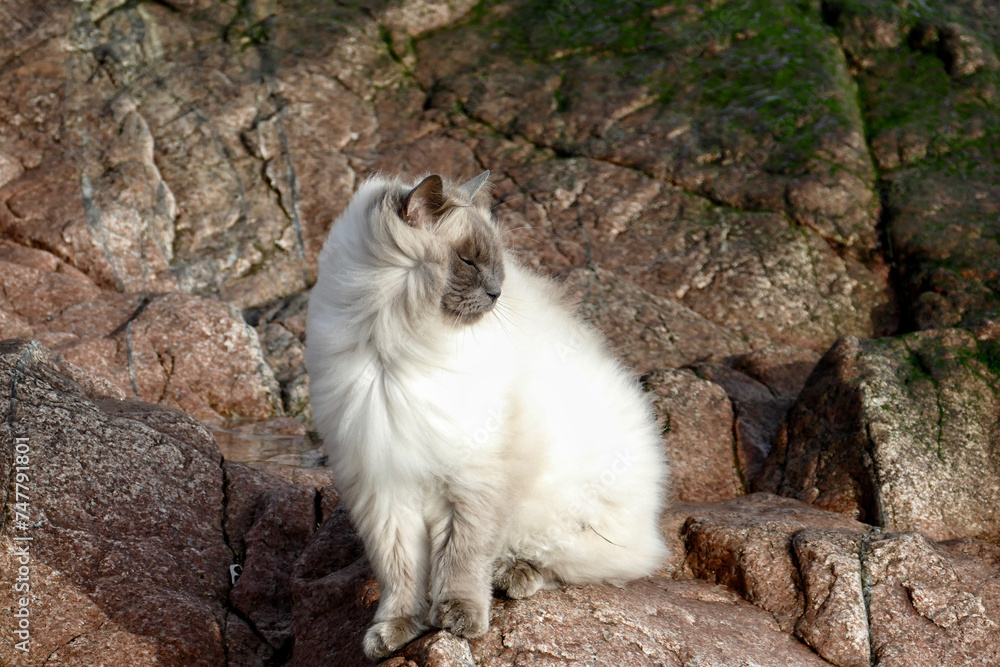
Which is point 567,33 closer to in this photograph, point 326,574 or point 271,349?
point 271,349

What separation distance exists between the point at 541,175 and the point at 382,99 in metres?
2.53

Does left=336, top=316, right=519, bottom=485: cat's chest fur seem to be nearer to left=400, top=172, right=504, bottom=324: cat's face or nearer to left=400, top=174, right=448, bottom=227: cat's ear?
left=400, top=172, right=504, bottom=324: cat's face

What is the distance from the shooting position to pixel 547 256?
27.1 ft

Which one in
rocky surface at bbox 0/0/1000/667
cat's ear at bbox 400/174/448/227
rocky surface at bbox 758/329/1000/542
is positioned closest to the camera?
cat's ear at bbox 400/174/448/227

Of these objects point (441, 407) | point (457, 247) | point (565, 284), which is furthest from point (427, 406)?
point (565, 284)

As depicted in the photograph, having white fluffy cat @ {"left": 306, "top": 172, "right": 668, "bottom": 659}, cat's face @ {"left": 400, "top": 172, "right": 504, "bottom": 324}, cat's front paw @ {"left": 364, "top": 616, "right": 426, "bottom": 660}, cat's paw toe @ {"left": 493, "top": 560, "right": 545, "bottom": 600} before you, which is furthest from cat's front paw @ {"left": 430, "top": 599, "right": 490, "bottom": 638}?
cat's face @ {"left": 400, "top": 172, "right": 504, "bottom": 324}

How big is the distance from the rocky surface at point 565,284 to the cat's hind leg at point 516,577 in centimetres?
9

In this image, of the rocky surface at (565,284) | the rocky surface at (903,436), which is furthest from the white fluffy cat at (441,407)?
the rocky surface at (903,436)

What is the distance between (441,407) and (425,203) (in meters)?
0.82

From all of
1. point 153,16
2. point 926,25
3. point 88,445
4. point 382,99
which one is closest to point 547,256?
point 382,99

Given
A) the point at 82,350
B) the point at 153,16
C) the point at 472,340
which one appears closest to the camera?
the point at 472,340

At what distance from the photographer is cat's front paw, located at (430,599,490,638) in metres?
3.36

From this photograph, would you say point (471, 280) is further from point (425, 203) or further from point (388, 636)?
point (388, 636)

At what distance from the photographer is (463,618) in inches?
132
